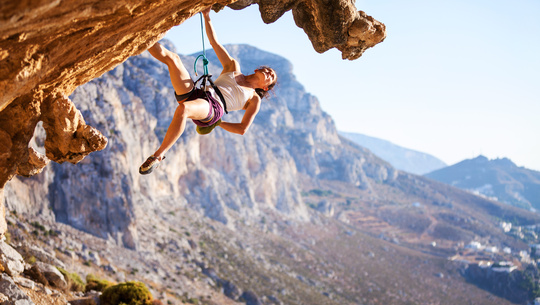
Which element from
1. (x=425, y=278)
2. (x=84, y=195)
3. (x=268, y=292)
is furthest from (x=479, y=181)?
(x=84, y=195)

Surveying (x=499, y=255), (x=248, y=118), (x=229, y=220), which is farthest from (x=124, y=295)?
(x=499, y=255)

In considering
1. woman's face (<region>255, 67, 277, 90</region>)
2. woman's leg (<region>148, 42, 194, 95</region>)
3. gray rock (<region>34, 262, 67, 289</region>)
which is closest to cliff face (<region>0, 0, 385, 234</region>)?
woman's leg (<region>148, 42, 194, 95</region>)

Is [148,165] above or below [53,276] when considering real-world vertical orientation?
above

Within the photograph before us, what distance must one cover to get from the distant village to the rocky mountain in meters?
1.32

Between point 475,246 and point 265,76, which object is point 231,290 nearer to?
point 265,76

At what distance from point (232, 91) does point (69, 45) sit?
8.24ft

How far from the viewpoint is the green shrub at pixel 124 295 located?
42.0 ft

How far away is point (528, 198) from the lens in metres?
160

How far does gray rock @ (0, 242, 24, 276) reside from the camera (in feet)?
31.2

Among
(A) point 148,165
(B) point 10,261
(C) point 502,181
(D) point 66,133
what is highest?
(C) point 502,181

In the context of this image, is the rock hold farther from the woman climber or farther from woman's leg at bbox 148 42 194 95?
woman's leg at bbox 148 42 194 95

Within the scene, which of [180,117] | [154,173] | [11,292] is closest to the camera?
[180,117]

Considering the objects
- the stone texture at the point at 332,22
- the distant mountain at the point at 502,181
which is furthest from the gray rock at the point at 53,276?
the distant mountain at the point at 502,181

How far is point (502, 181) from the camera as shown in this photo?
17488cm
